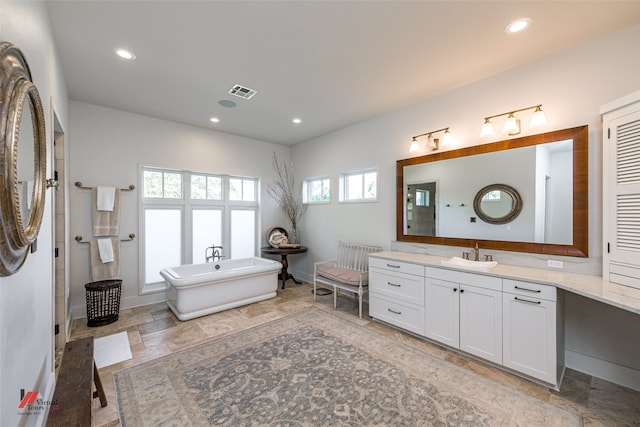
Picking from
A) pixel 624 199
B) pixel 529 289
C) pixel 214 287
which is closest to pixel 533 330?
pixel 529 289

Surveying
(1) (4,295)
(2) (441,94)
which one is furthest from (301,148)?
(1) (4,295)

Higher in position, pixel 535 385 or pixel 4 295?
pixel 4 295

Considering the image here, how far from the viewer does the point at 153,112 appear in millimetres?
3846

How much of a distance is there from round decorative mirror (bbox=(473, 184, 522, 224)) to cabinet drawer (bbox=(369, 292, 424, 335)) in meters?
1.27

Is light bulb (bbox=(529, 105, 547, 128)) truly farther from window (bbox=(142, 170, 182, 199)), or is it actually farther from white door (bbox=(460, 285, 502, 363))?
window (bbox=(142, 170, 182, 199))

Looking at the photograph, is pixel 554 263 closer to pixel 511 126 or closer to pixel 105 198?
pixel 511 126

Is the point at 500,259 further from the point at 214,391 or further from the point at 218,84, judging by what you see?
the point at 218,84

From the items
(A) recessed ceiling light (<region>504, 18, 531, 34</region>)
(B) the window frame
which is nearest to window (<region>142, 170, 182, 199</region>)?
(B) the window frame

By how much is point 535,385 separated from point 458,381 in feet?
2.01

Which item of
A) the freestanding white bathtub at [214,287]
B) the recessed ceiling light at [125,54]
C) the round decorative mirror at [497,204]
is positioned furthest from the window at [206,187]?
the round decorative mirror at [497,204]

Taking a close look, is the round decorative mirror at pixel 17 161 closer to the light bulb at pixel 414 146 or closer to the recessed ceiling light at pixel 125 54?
the recessed ceiling light at pixel 125 54

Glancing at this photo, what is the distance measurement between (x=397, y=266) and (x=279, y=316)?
172cm

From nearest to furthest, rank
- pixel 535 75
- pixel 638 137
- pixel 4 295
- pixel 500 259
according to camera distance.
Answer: pixel 4 295, pixel 638 137, pixel 535 75, pixel 500 259

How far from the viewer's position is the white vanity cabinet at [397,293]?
9.57ft
